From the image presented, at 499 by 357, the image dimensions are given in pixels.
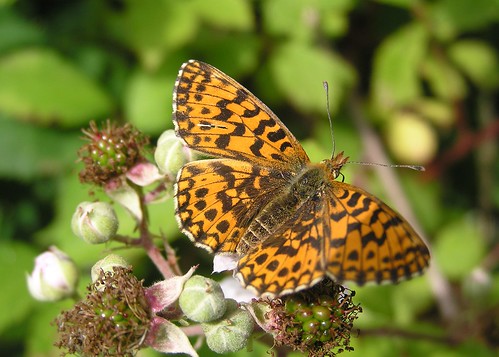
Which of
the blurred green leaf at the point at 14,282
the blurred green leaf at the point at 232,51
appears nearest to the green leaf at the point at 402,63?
the blurred green leaf at the point at 232,51

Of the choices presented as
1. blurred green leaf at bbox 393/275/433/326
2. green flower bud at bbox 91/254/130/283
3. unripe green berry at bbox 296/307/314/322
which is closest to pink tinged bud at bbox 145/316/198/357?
green flower bud at bbox 91/254/130/283

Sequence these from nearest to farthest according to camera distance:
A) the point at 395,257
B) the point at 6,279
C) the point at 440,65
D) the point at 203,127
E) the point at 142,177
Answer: the point at 395,257
the point at 203,127
the point at 142,177
the point at 6,279
the point at 440,65

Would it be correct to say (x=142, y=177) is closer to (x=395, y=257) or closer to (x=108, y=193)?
(x=108, y=193)

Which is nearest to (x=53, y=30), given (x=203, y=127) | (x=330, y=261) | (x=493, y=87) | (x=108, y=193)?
(x=108, y=193)

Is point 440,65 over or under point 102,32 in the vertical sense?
over

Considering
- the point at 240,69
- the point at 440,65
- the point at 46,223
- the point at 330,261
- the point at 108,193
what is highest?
the point at 440,65

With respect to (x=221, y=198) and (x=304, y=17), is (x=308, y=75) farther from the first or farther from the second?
(x=221, y=198)

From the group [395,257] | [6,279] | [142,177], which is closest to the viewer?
[395,257]
